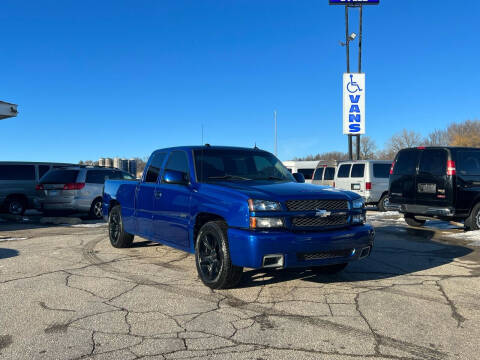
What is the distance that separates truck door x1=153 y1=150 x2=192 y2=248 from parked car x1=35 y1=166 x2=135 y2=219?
757 cm

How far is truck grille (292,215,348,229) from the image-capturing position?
15.5 feet

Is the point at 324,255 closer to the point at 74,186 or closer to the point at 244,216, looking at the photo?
the point at 244,216

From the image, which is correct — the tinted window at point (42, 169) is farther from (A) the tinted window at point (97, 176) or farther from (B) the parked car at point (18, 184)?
(A) the tinted window at point (97, 176)

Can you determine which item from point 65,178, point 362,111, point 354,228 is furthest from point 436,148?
point 362,111

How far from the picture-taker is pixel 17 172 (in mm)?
15031

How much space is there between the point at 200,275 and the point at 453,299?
286 centimetres

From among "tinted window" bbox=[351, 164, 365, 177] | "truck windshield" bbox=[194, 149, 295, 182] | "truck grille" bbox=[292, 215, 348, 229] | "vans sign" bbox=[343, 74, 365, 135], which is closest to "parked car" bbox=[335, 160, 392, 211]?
"tinted window" bbox=[351, 164, 365, 177]

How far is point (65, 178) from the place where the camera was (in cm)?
1305

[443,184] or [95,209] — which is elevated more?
[443,184]

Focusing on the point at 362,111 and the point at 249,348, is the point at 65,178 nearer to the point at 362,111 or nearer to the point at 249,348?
the point at 249,348

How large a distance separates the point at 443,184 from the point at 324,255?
604 cm

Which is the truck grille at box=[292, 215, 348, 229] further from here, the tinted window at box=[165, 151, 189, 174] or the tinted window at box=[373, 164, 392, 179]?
the tinted window at box=[373, 164, 392, 179]

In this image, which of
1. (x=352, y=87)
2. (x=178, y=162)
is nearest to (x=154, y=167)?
(x=178, y=162)

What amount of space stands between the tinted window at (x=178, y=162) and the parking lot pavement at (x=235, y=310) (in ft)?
4.70
